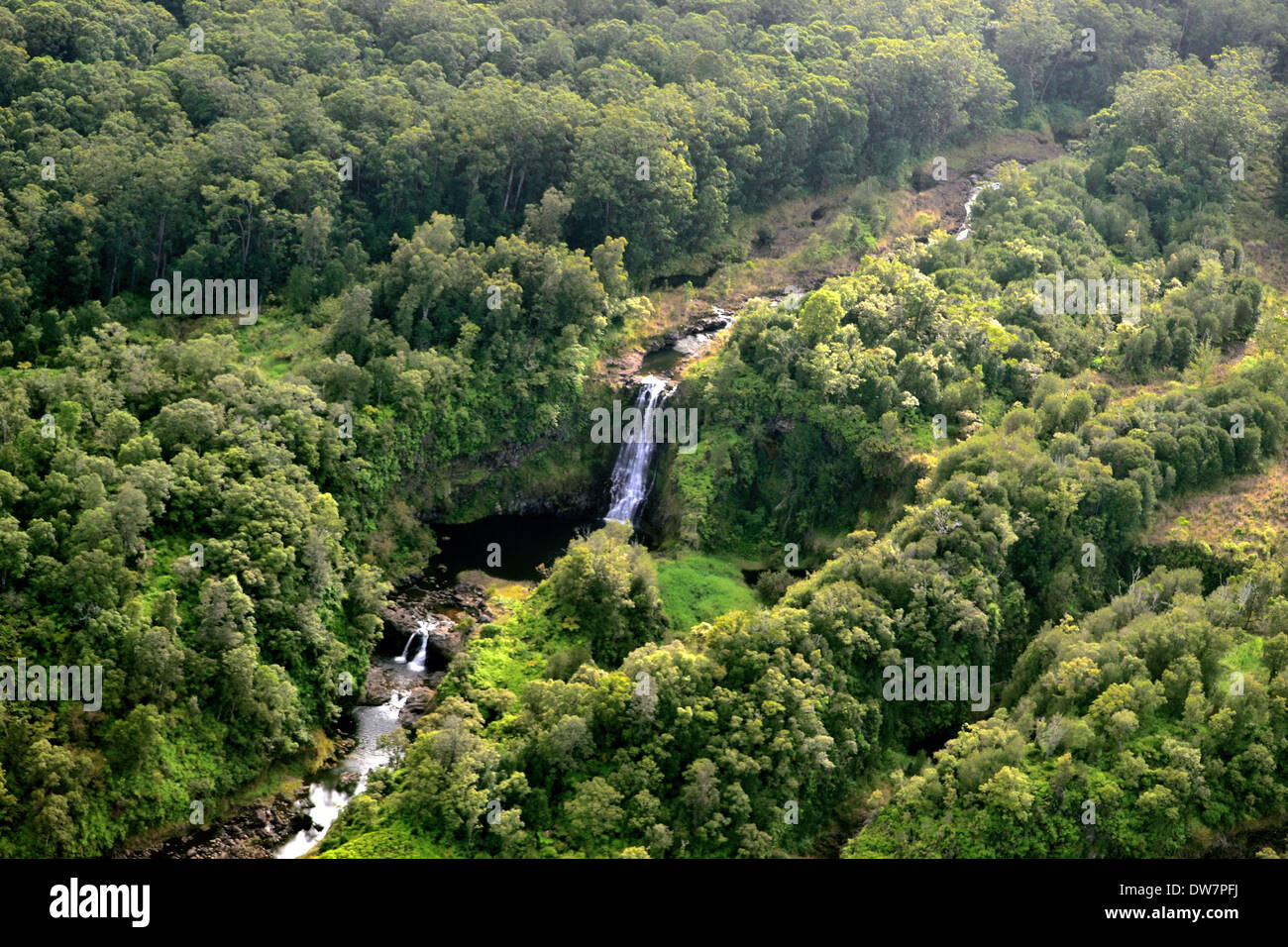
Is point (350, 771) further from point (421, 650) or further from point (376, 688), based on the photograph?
point (421, 650)

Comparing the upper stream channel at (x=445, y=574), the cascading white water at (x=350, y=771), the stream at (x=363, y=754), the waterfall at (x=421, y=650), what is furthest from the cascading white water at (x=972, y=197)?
the cascading white water at (x=350, y=771)

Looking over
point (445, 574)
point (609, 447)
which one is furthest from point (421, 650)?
point (609, 447)

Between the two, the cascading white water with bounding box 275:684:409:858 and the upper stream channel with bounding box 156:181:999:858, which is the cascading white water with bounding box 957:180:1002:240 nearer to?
the upper stream channel with bounding box 156:181:999:858

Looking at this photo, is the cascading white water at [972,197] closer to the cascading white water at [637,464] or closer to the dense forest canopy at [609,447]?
the dense forest canopy at [609,447]

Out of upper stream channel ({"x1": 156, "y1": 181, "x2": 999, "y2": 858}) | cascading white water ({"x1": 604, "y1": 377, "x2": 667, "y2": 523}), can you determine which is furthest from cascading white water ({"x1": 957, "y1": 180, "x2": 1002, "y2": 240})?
cascading white water ({"x1": 604, "y1": 377, "x2": 667, "y2": 523})

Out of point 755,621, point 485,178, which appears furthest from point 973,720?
point 485,178

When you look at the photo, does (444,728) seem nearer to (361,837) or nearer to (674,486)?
(361,837)
